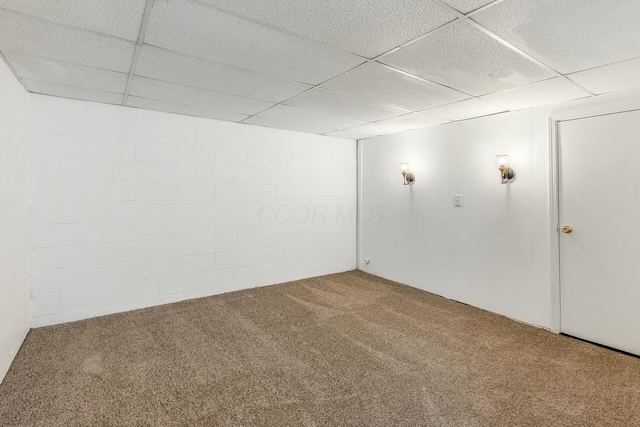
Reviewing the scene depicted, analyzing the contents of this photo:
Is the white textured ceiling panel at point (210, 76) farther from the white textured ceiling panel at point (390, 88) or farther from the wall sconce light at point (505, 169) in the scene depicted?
the wall sconce light at point (505, 169)

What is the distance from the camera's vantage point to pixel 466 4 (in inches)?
59.8

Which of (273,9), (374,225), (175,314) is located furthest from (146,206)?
(374,225)

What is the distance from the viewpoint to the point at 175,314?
344 centimetres

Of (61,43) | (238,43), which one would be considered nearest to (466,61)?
(238,43)

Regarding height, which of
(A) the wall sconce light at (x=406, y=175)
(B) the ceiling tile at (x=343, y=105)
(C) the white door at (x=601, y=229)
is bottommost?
(C) the white door at (x=601, y=229)

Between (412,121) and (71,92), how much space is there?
11.7ft

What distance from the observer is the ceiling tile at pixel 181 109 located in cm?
326

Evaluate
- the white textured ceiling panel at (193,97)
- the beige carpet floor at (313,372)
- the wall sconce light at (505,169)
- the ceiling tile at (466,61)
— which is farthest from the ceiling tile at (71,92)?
the wall sconce light at (505,169)

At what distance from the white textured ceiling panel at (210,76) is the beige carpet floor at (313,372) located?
222 cm

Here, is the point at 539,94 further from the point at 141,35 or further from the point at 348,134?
the point at 141,35

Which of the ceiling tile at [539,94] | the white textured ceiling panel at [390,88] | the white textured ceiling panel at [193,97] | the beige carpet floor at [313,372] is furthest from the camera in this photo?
the white textured ceiling panel at [193,97]

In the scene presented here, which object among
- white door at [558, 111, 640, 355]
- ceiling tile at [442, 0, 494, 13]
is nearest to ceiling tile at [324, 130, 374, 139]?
white door at [558, 111, 640, 355]

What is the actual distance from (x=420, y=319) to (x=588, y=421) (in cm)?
160

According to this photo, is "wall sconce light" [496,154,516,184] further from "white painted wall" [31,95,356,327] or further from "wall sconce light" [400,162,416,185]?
"white painted wall" [31,95,356,327]
